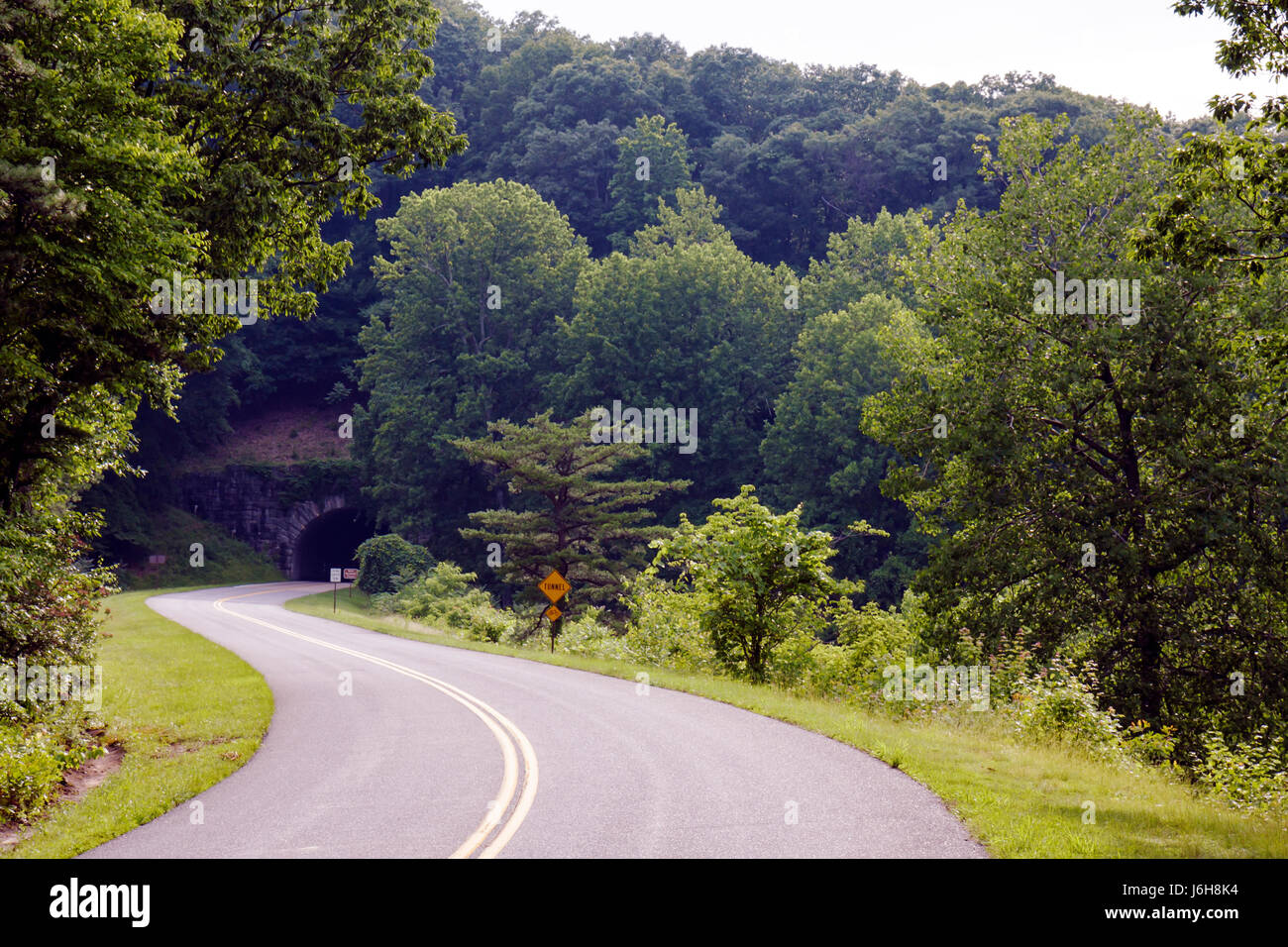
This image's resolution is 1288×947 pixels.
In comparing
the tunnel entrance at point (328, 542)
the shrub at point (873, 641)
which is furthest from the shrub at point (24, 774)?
the tunnel entrance at point (328, 542)

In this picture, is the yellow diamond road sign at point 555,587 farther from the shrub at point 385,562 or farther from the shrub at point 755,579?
the shrub at point 385,562

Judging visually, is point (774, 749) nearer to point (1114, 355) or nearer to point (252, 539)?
point (1114, 355)

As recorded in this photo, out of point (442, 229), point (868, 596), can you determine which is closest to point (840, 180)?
point (442, 229)

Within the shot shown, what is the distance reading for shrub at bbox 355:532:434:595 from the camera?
158 feet

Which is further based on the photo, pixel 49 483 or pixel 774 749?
pixel 49 483

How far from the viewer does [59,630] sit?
1391 cm

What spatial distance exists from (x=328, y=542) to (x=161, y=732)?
56735 millimetres

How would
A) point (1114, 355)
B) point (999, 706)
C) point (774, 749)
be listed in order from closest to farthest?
point (774, 749), point (999, 706), point (1114, 355)

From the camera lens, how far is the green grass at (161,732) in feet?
28.1

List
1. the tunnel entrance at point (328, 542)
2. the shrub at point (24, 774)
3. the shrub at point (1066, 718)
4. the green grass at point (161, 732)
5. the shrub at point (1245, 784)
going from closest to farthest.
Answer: the green grass at point (161, 732) < the shrub at point (24, 774) < the shrub at point (1245, 784) < the shrub at point (1066, 718) < the tunnel entrance at point (328, 542)

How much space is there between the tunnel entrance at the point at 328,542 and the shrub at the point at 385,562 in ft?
47.6

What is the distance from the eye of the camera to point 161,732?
44.0 ft

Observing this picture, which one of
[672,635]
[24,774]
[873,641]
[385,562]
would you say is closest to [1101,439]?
[873,641]
